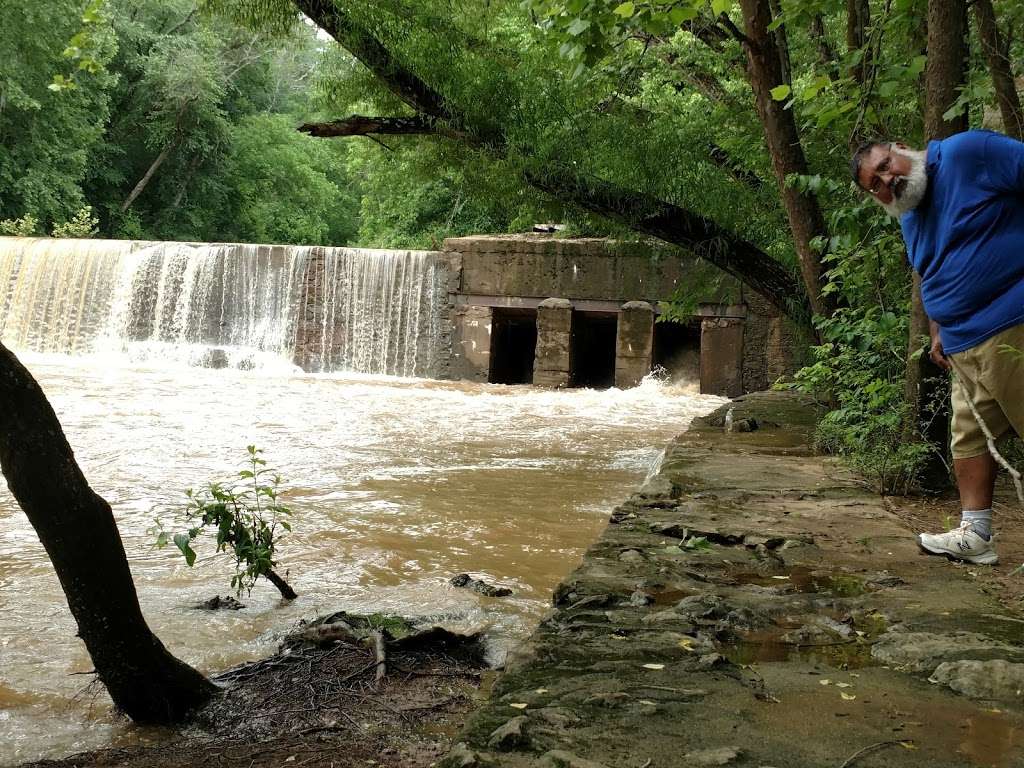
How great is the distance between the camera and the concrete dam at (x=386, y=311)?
16.7m

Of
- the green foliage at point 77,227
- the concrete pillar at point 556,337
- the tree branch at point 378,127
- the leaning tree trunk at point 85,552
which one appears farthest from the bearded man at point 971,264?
the green foliage at point 77,227

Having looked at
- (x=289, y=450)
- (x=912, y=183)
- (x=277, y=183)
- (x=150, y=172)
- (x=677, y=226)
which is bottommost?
(x=289, y=450)

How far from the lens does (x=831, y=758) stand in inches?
70.0

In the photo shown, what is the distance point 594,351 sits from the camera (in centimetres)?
2025

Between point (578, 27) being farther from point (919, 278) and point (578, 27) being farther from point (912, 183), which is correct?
point (919, 278)

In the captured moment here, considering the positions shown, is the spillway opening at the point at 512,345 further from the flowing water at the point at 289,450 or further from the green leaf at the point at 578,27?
the green leaf at the point at 578,27

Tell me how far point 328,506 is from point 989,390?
13.7 ft

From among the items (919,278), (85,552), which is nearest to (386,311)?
(919,278)

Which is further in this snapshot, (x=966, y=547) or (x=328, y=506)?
(x=328, y=506)

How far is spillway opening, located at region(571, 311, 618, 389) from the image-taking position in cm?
1858

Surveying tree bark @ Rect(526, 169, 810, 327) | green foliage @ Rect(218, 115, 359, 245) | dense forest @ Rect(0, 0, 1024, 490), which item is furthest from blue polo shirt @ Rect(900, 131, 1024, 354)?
green foliage @ Rect(218, 115, 359, 245)

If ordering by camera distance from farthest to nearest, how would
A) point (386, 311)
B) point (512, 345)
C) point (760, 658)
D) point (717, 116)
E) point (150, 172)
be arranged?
point (150, 172)
point (512, 345)
point (386, 311)
point (717, 116)
point (760, 658)

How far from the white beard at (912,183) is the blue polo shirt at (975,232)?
3 cm

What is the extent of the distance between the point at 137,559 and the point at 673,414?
365 inches
